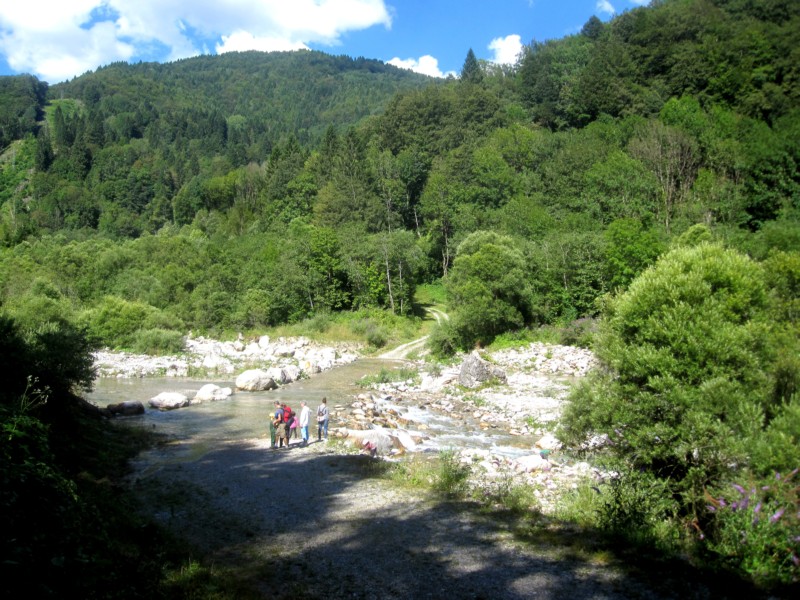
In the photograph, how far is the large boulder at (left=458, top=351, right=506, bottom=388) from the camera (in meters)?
30.9

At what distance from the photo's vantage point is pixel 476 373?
31109 millimetres

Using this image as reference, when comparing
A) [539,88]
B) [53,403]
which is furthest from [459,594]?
[539,88]

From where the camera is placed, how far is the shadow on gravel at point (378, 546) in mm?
8625

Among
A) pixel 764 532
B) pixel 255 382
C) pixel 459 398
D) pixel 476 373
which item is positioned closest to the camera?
pixel 764 532

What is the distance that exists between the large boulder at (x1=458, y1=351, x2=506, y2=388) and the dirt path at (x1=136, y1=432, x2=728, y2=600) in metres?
15.9

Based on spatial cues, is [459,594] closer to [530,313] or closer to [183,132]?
[530,313]

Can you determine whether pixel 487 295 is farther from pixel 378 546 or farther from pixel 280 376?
pixel 378 546

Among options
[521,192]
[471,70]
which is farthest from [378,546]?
[471,70]

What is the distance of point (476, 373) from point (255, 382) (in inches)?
517

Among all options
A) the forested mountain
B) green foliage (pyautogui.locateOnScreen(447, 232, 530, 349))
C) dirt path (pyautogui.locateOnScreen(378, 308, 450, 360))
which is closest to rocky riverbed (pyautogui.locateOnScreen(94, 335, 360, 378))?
dirt path (pyautogui.locateOnScreen(378, 308, 450, 360))

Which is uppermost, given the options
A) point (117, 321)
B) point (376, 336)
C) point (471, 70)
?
point (471, 70)

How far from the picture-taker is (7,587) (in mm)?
4141

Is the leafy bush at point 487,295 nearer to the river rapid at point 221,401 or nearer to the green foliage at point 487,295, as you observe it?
the green foliage at point 487,295

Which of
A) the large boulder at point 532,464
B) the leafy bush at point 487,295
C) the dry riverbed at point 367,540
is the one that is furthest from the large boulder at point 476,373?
the dry riverbed at point 367,540
